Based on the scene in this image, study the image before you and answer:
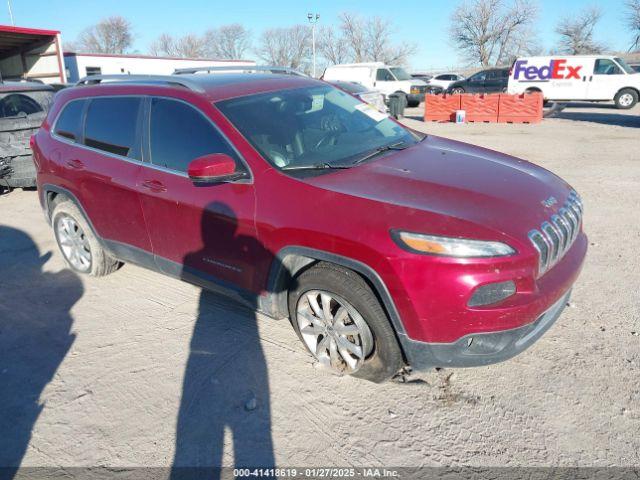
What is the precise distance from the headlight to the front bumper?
43 centimetres

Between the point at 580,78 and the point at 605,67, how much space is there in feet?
3.00

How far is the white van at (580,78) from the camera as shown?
18.7 metres

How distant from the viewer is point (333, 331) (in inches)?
116

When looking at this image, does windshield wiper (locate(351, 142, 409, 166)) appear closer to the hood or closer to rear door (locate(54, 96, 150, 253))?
the hood

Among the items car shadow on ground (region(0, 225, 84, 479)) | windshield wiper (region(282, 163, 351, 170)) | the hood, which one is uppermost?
windshield wiper (region(282, 163, 351, 170))

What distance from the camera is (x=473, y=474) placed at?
233 centimetres

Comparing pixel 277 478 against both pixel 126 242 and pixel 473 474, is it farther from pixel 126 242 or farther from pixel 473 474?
pixel 126 242

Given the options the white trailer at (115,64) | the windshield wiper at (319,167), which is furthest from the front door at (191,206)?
the white trailer at (115,64)

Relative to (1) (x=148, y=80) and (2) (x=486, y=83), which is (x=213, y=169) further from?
(2) (x=486, y=83)

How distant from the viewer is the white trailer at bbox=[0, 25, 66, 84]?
20.8 m

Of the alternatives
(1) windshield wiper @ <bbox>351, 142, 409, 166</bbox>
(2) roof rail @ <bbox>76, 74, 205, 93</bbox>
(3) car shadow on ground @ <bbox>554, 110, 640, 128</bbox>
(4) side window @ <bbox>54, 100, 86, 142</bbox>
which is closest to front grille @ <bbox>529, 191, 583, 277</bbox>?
(1) windshield wiper @ <bbox>351, 142, 409, 166</bbox>

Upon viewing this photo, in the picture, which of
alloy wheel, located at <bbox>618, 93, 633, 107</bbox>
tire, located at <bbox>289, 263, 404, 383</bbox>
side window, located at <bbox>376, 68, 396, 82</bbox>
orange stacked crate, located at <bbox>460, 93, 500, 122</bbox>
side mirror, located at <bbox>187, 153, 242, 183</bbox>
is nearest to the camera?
tire, located at <bbox>289, 263, 404, 383</bbox>

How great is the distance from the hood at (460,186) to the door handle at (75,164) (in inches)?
94.2

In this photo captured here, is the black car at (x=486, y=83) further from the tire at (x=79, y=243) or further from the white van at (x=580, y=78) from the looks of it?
the tire at (x=79, y=243)
